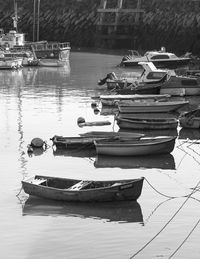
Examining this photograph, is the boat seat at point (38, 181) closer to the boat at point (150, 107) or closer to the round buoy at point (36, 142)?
the round buoy at point (36, 142)

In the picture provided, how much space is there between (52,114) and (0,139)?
805 cm

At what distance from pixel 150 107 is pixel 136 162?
1081 cm

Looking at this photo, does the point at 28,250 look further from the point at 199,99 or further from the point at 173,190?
the point at 199,99

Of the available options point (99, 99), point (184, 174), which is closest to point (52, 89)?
point (99, 99)

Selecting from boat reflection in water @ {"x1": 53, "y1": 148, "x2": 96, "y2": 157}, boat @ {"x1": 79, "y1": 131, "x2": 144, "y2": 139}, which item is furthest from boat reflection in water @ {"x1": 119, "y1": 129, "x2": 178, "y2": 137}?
boat reflection in water @ {"x1": 53, "y1": 148, "x2": 96, "y2": 157}

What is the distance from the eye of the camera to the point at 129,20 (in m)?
93.7

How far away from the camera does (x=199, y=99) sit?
45.2 metres

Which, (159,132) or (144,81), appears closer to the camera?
(159,132)

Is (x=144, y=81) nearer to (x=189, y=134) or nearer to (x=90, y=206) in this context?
(x=189, y=134)

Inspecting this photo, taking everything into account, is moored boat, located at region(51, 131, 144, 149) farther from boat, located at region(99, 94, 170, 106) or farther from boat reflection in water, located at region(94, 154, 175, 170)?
boat, located at region(99, 94, 170, 106)

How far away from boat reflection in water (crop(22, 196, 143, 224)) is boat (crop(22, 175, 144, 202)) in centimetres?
17

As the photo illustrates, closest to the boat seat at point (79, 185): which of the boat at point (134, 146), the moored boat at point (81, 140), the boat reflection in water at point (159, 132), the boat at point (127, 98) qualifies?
the boat at point (134, 146)

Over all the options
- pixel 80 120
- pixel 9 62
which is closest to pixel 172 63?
pixel 9 62

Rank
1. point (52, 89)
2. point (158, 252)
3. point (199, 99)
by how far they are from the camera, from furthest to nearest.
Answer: point (52, 89) < point (199, 99) < point (158, 252)
